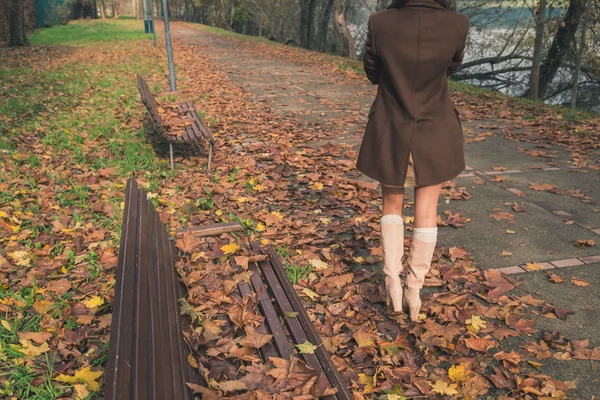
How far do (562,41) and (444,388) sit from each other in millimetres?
14033

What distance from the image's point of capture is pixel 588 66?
15.4 meters

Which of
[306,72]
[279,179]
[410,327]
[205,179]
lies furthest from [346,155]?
[306,72]

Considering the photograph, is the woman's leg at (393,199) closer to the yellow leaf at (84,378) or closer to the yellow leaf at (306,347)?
the yellow leaf at (306,347)

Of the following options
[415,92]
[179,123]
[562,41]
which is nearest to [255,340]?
[415,92]

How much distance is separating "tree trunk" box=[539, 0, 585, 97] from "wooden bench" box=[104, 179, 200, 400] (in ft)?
42.2

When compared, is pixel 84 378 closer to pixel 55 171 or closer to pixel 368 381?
pixel 368 381

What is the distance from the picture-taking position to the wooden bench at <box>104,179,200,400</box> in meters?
1.18

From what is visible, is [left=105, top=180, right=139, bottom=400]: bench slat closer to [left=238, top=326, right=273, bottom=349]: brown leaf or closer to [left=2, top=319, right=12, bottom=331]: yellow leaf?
[left=238, top=326, right=273, bottom=349]: brown leaf

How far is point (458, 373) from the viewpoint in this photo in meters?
2.37

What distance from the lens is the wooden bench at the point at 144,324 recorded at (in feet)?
3.86

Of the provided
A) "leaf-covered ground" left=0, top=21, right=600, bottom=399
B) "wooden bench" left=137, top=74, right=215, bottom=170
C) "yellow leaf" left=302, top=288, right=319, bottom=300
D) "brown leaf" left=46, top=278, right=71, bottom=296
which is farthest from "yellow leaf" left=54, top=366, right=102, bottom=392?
"wooden bench" left=137, top=74, right=215, bottom=170

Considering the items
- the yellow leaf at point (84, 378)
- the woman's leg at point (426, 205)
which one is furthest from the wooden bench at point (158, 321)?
the woman's leg at point (426, 205)

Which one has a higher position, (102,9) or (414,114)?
(102,9)

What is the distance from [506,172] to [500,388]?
3.70m
